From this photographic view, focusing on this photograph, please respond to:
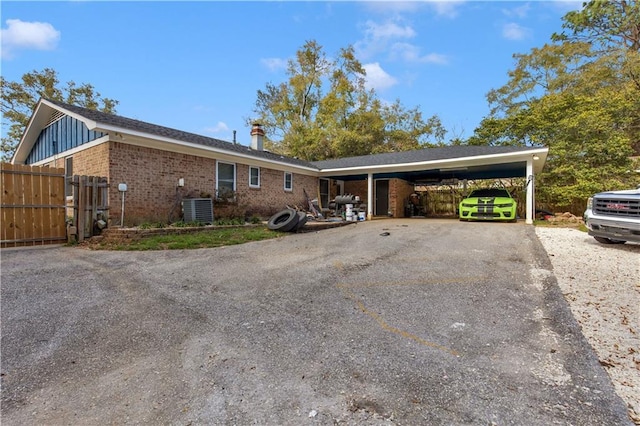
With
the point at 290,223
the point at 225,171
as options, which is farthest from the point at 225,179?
the point at 290,223

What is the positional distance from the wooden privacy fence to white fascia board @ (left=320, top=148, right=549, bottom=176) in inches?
412

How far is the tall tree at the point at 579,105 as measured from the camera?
13570mm

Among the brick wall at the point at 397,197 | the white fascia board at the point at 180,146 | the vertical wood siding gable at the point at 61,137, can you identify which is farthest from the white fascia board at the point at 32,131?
the brick wall at the point at 397,197

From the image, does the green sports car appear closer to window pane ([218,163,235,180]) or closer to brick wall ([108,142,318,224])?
brick wall ([108,142,318,224])

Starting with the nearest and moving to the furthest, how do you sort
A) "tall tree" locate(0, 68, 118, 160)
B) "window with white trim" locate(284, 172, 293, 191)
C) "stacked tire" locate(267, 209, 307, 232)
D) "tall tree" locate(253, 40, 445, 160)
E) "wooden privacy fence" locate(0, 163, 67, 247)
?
"wooden privacy fence" locate(0, 163, 67, 247), "stacked tire" locate(267, 209, 307, 232), "window with white trim" locate(284, 172, 293, 191), "tall tree" locate(0, 68, 118, 160), "tall tree" locate(253, 40, 445, 160)

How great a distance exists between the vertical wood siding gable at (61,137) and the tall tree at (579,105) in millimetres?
19011

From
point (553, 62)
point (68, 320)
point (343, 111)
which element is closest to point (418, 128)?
point (343, 111)

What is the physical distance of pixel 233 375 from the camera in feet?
6.57

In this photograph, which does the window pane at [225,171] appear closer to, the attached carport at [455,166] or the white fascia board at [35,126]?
the white fascia board at [35,126]

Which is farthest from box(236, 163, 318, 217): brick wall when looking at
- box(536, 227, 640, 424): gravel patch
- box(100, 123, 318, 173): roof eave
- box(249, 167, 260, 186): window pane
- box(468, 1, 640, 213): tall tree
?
box(468, 1, 640, 213): tall tree

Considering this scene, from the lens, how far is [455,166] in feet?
40.5

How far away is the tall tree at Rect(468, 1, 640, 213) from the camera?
13.6 m

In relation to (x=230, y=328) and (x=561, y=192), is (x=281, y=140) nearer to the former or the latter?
(x=561, y=192)

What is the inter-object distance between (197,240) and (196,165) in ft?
12.2
